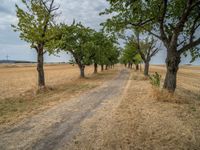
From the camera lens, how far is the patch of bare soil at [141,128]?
323 inches

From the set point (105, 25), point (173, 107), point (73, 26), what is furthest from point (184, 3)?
point (73, 26)

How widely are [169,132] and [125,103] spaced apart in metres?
Result: 6.28

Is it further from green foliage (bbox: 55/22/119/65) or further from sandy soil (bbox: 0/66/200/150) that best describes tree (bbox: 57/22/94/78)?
sandy soil (bbox: 0/66/200/150)

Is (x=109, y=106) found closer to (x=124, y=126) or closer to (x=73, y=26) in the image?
(x=124, y=126)

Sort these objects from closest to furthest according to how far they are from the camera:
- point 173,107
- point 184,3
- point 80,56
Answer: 1. point 173,107
2. point 184,3
3. point 80,56

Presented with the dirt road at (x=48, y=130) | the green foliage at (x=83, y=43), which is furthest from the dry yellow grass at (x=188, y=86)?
the green foliage at (x=83, y=43)

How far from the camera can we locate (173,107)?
46.8 ft

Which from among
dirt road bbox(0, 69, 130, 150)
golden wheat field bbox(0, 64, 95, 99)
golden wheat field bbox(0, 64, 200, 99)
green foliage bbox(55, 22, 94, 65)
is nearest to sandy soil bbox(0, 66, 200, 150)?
dirt road bbox(0, 69, 130, 150)

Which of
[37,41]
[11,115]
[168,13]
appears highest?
[168,13]

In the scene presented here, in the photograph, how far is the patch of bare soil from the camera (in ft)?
26.9

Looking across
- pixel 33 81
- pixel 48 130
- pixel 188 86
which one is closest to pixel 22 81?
pixel 33 81

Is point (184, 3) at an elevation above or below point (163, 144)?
above

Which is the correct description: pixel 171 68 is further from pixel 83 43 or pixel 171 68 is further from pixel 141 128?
pixel 83 43

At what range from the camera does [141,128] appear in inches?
396
